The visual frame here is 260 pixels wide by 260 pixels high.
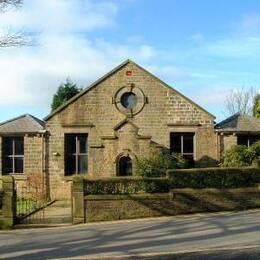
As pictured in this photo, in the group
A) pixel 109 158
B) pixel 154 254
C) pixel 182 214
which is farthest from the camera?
pixel 109 158

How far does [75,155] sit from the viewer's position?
34.9 m

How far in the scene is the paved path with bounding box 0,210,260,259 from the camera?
15.6 meters

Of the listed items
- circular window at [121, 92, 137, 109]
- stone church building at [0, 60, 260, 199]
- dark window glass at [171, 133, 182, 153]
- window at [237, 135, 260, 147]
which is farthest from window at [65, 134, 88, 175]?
window at [237, 135, 260, 147]

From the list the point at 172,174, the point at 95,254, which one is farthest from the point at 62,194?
the point at 95,254

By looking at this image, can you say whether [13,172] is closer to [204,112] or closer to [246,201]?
[204,112]

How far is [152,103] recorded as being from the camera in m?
34.8

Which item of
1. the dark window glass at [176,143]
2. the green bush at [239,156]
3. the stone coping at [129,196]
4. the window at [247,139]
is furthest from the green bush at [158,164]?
the stone coping at [129,196]

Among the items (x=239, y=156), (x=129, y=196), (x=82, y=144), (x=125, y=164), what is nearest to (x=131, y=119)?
(x=125, y=164)

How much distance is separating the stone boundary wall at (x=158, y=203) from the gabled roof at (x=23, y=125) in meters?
11.0

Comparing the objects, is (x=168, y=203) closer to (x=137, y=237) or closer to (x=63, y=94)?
(x=137, y=237)

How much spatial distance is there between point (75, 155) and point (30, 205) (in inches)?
188

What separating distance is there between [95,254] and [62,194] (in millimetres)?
19629

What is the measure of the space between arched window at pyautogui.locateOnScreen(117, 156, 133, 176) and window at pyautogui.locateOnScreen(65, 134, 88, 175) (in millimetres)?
2164

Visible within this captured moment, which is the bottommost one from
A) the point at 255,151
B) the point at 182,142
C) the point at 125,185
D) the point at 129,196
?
the point at 129,196
